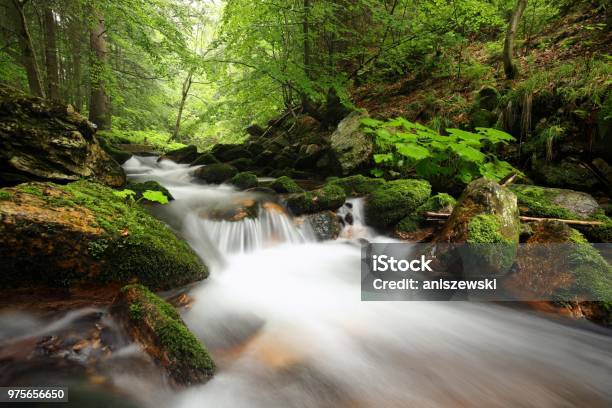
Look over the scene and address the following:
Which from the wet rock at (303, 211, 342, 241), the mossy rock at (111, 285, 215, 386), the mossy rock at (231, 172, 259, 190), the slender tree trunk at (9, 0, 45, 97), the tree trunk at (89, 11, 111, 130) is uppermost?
the tree trunk at (89, 11, 111, 130)

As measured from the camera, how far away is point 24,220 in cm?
240

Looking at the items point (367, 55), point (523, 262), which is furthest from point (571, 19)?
point (523, 262)

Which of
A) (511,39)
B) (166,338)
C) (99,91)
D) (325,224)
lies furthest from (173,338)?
(99,91)

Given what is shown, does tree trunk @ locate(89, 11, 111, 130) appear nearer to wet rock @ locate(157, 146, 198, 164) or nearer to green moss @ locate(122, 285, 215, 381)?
wet rock @ locate(157, 146, 198, 164)

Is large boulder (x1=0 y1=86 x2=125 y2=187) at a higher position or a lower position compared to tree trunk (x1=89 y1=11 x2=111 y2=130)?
lower

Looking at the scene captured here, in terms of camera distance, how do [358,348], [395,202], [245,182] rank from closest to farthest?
[358,348] < [395,202] < [245,182]

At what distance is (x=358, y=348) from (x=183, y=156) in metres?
10.3

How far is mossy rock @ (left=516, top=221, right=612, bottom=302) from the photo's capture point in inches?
120

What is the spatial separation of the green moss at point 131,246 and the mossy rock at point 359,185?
12.2ft

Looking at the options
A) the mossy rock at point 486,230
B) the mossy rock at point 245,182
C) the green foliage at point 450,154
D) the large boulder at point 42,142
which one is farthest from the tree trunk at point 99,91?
the mossy rock at point 486,230

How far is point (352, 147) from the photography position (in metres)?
7.58

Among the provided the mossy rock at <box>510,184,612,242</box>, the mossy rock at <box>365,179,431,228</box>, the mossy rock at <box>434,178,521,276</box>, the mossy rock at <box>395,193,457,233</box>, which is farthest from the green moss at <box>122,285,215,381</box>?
the mossy rock at <box>510,184,612,242</box>

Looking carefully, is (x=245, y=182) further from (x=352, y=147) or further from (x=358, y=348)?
(x=358, y=348)

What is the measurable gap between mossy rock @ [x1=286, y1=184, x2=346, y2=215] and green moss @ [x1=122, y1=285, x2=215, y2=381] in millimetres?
3534
